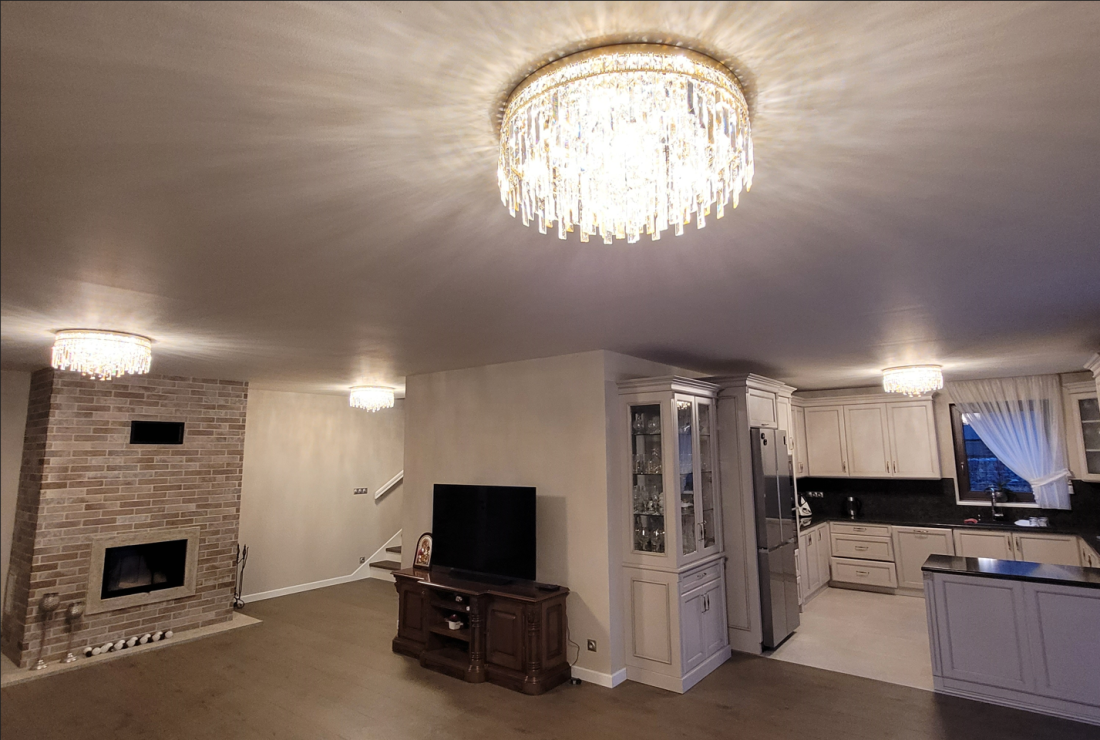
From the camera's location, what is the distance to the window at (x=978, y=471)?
6.21 metres

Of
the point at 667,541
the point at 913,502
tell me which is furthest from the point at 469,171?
the point at 913,502

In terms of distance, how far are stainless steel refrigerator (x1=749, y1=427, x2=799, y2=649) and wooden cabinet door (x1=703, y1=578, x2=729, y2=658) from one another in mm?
359

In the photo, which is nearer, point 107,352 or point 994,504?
point 107,352

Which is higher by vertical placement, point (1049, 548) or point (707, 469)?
point (707, 469)

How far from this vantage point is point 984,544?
5.94 meters

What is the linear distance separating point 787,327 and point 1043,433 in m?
4.30

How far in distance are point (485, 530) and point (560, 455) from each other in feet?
2.71

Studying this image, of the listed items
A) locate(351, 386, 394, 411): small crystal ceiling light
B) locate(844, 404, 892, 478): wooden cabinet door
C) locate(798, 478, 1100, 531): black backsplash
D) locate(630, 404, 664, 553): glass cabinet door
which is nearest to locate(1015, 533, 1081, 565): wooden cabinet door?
locate(798, 478, 1100, 531): black backsplash

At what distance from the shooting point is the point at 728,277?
2564 mm

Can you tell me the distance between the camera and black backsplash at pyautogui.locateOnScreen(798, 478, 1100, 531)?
5742mm

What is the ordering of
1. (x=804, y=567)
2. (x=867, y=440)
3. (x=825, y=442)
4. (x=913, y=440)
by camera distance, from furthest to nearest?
(x=825, y=442)
(x=867, y=440)
(x=913, y=440)
(x=804, y=567)

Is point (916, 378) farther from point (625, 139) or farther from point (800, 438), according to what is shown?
point (625, 139)

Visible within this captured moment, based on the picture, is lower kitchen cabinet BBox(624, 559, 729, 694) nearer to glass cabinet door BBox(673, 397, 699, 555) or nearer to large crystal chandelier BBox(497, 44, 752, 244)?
glass cabinet door BBox(673, 397, 699, 555)

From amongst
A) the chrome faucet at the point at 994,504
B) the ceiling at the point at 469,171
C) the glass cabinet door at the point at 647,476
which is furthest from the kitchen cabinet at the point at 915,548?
the glass cabinet door at the point at 647,476
